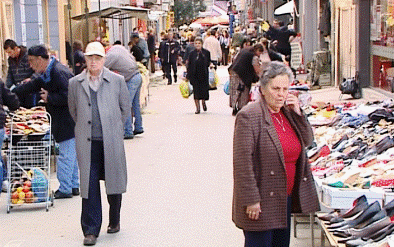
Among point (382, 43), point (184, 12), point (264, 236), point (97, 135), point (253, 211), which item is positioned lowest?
point (264, 236)

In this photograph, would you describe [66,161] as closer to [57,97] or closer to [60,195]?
[60,195]

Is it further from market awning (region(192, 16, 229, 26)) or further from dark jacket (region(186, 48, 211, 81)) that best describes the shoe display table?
market awning (region(192, 16, 229, 26))

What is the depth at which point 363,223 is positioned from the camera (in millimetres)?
6762

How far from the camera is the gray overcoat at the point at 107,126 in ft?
26.7

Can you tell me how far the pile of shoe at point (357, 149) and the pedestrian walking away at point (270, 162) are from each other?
65.2 inches

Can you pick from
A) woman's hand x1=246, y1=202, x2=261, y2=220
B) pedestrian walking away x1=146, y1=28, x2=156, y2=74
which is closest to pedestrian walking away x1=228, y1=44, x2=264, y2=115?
woman's hand x1=246, y1=202, x2=261, y2=220

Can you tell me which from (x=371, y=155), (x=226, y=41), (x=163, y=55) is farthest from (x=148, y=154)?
(x=226, y=41)

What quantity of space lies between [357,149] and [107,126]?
264 centimetres

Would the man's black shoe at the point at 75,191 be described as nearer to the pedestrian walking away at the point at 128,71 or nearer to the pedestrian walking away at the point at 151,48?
the pedestrian walking away at the point at 128,71

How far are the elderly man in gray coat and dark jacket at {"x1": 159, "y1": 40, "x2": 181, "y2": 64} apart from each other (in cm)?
2270

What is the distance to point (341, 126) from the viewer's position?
10.9m

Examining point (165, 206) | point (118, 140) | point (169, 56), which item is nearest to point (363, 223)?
point (118, 140)

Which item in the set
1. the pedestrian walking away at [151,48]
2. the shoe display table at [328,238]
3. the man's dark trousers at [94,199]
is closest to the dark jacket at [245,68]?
the man's dark trousers at [94,199]

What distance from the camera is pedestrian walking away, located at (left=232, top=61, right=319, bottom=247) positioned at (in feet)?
18.4
